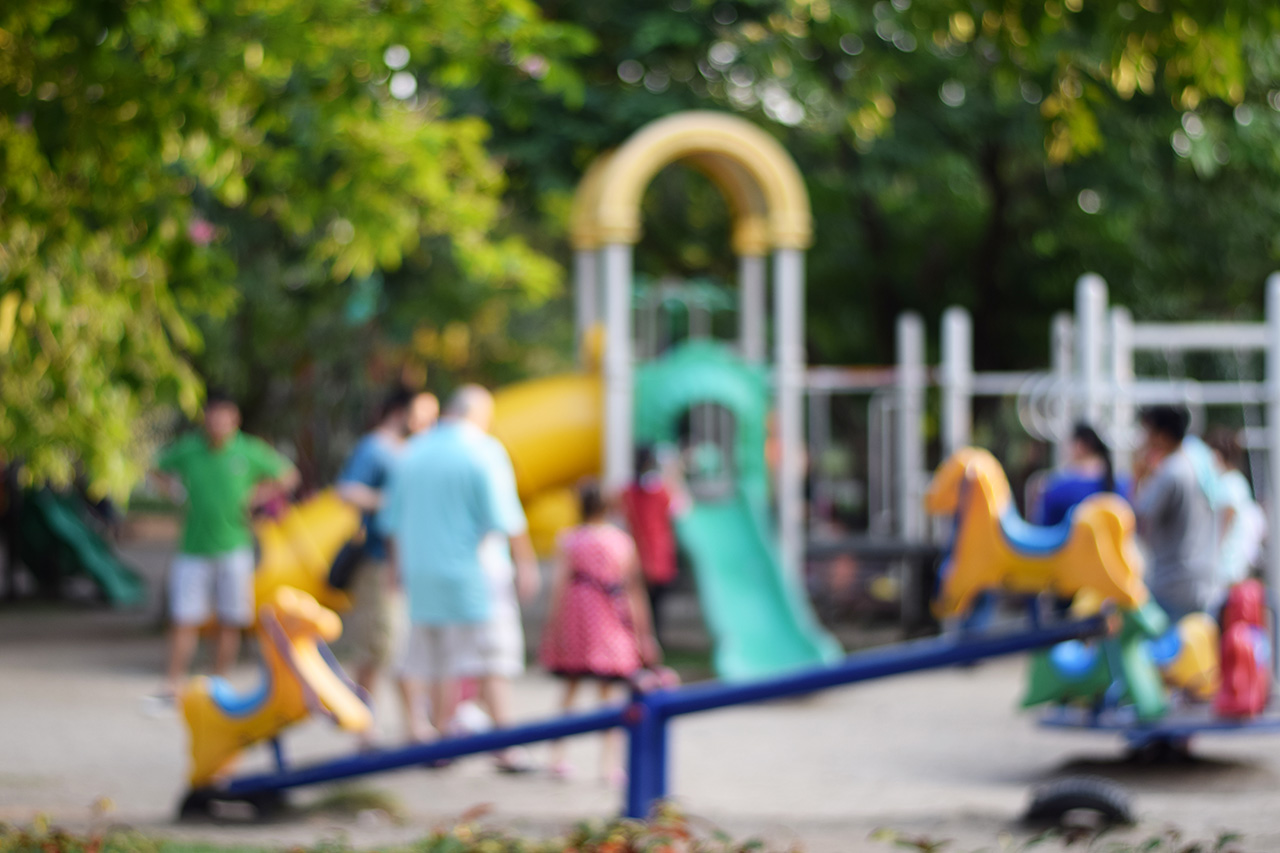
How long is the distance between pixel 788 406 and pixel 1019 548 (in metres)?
5.19

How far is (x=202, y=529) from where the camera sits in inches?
415

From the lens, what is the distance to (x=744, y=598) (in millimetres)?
12117

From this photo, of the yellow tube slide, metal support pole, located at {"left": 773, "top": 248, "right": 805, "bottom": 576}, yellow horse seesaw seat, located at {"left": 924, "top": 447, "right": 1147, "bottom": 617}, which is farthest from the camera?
the yellow tube slide

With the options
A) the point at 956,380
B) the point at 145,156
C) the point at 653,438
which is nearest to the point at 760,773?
the point at 145,156

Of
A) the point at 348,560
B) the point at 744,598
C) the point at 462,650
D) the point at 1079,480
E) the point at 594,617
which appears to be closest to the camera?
the point at 462,650

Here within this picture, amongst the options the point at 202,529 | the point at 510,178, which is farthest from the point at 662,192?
the point at 202,529

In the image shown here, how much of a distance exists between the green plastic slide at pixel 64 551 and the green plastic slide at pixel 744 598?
784 cm

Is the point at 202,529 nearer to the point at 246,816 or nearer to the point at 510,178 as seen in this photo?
the point at 246,816

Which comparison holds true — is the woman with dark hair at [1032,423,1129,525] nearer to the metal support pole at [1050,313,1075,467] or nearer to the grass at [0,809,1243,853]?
the metal support pole at [1050,313,1075,467]

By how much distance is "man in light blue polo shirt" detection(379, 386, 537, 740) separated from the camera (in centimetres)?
770

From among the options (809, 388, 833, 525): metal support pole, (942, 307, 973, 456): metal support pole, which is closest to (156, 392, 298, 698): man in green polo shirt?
(942, 307, 973, 456): metal support pole

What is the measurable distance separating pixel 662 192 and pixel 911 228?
373 cm

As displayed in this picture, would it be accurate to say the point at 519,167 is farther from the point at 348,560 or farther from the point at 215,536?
the point at 348,560

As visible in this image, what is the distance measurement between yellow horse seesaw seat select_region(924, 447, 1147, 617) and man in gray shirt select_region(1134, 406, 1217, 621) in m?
1.22
